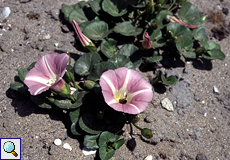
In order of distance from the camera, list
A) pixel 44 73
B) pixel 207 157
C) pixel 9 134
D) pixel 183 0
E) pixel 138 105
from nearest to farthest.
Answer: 1. pixel 138 105
2. pixel 44 73
3. pixel 9 134
4. pixel 207 157
5. pixel 183 0

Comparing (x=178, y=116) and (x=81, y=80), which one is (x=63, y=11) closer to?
(x=81, y=80)

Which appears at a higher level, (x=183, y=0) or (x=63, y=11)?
(x=183, y=0)

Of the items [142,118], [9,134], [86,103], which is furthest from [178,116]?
[9,134]

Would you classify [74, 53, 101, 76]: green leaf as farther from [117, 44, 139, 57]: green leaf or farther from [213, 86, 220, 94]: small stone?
[213, 86, 220, 94]: small stone

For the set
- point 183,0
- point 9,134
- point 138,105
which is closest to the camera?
point 138,105

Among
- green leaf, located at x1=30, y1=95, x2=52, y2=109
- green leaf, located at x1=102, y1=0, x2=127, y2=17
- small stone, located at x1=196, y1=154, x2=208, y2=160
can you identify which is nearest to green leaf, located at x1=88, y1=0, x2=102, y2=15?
green leaf, located at x1=102, y1=0, x2=127, y2=17

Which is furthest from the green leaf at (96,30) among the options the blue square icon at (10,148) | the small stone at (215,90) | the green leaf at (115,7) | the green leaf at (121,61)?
the small stone at (215,90)

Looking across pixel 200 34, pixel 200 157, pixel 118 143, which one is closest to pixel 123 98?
pixel 118 143
